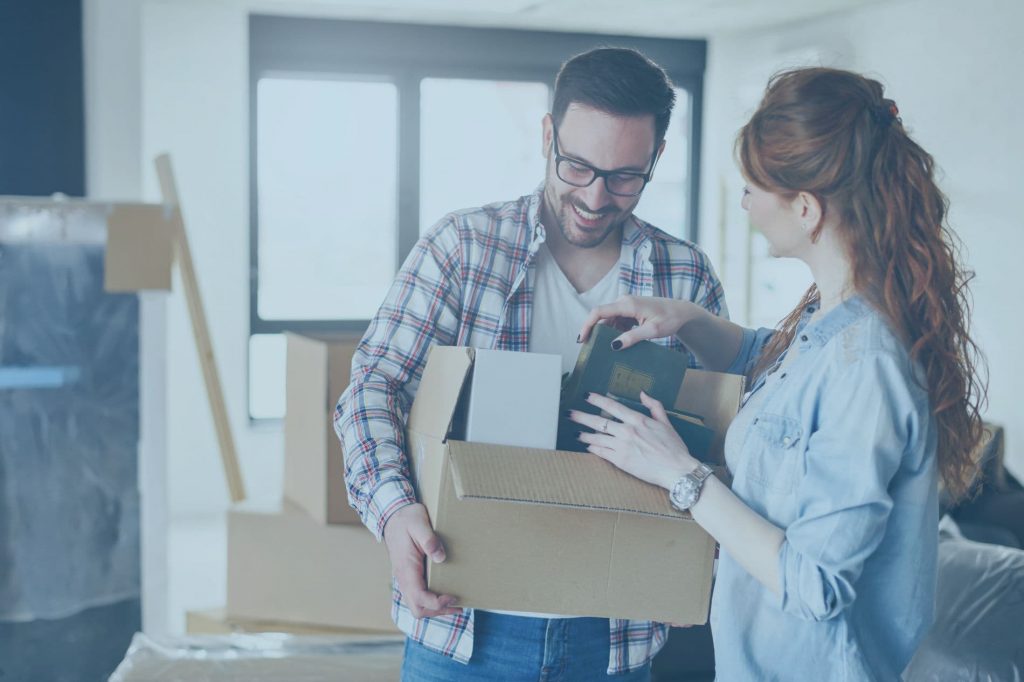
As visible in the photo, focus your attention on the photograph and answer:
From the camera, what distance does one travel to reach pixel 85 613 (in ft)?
8.00

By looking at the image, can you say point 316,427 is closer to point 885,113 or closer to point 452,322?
point 452,322

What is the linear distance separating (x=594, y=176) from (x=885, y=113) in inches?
15.9

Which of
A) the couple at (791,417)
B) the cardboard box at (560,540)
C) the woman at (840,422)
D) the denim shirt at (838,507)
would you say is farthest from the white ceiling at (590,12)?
the cardboard box at (560,540)

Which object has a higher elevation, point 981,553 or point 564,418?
point 564,418

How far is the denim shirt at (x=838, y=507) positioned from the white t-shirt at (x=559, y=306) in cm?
30

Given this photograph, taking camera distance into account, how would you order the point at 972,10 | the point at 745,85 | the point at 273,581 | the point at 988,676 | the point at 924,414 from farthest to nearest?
1. the point at 745,85
2. the point at 972,10
3. the point at 273,581
4. the point at 988,676
5. the point at 924,414

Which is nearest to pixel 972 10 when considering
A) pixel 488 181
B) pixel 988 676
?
pixel 488 181

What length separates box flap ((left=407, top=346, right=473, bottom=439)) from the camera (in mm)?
1129

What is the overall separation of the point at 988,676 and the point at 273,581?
150 cm

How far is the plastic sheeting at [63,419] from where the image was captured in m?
2.36

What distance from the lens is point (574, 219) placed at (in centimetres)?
142

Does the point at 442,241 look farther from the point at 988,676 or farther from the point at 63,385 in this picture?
the point at 63,385

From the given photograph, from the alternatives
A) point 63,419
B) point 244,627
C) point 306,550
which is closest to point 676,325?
point 306,550

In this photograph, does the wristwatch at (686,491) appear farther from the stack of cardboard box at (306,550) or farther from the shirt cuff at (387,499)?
the stack of cardboard box at (306,550)
